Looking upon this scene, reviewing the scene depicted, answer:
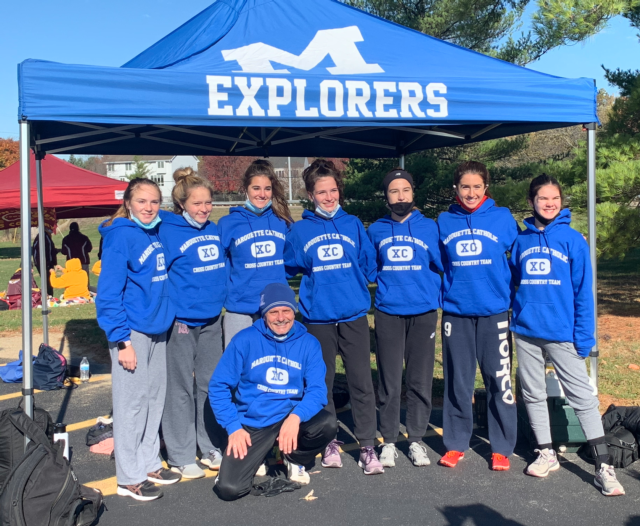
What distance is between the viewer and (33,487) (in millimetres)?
2941

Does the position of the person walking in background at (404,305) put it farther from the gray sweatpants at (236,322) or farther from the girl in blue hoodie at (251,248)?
the gray sweatpants at (236,322)

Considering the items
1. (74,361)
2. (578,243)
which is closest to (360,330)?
(578,243)

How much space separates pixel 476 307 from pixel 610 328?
17.4 feet

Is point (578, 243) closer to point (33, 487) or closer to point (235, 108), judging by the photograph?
point (235, 108)

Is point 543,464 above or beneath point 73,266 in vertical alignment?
beneath

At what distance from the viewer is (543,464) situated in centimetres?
371

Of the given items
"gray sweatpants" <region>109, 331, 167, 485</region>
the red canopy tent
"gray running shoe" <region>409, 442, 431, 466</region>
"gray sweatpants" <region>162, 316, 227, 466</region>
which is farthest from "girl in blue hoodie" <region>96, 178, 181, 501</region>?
the red canopy tent

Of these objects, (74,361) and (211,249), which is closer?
(211,249)

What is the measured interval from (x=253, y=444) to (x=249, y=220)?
54.4 inches

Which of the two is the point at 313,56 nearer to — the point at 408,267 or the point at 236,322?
the point at 408,267

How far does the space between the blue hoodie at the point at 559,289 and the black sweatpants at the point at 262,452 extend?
1333mm

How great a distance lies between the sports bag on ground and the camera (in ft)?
12.3

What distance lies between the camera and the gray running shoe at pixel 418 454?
389 cm

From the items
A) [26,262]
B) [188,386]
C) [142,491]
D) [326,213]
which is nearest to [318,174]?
[326,213]
